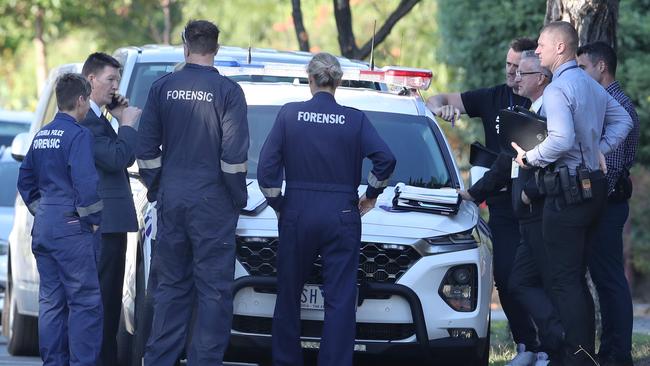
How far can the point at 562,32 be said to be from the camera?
761cm

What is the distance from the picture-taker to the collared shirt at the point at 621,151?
8.27 meters

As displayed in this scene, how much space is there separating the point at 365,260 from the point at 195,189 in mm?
1086

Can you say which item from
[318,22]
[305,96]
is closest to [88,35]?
[318,22]

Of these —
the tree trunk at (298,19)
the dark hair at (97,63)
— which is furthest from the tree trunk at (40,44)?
the dark hair at (97,63)

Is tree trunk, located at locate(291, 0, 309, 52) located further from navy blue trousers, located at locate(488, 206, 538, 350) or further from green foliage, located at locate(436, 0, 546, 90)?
navy blue trousers, located at locate(488, 206, 538, 350)

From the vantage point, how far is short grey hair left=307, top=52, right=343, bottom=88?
7.78 metres

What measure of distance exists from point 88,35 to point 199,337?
103 ft

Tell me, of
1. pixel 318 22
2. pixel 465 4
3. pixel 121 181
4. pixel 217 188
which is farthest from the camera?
pixel 318 22

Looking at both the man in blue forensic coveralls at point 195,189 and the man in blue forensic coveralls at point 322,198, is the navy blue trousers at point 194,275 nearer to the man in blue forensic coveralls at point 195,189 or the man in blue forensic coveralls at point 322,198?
the man in blue forensic coveralls at point 195,189

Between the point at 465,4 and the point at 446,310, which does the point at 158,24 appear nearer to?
the point at 465,4

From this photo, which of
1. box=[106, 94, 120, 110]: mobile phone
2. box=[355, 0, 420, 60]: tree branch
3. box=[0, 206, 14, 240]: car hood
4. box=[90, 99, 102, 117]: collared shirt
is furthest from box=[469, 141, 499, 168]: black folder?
box=[0, 206, 14, 240]: car hood

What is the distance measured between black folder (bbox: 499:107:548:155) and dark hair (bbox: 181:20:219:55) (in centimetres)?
170

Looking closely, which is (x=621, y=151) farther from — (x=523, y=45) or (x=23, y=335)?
(x=23, y=335)

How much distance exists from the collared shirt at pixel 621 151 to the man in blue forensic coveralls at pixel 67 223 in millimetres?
2999
